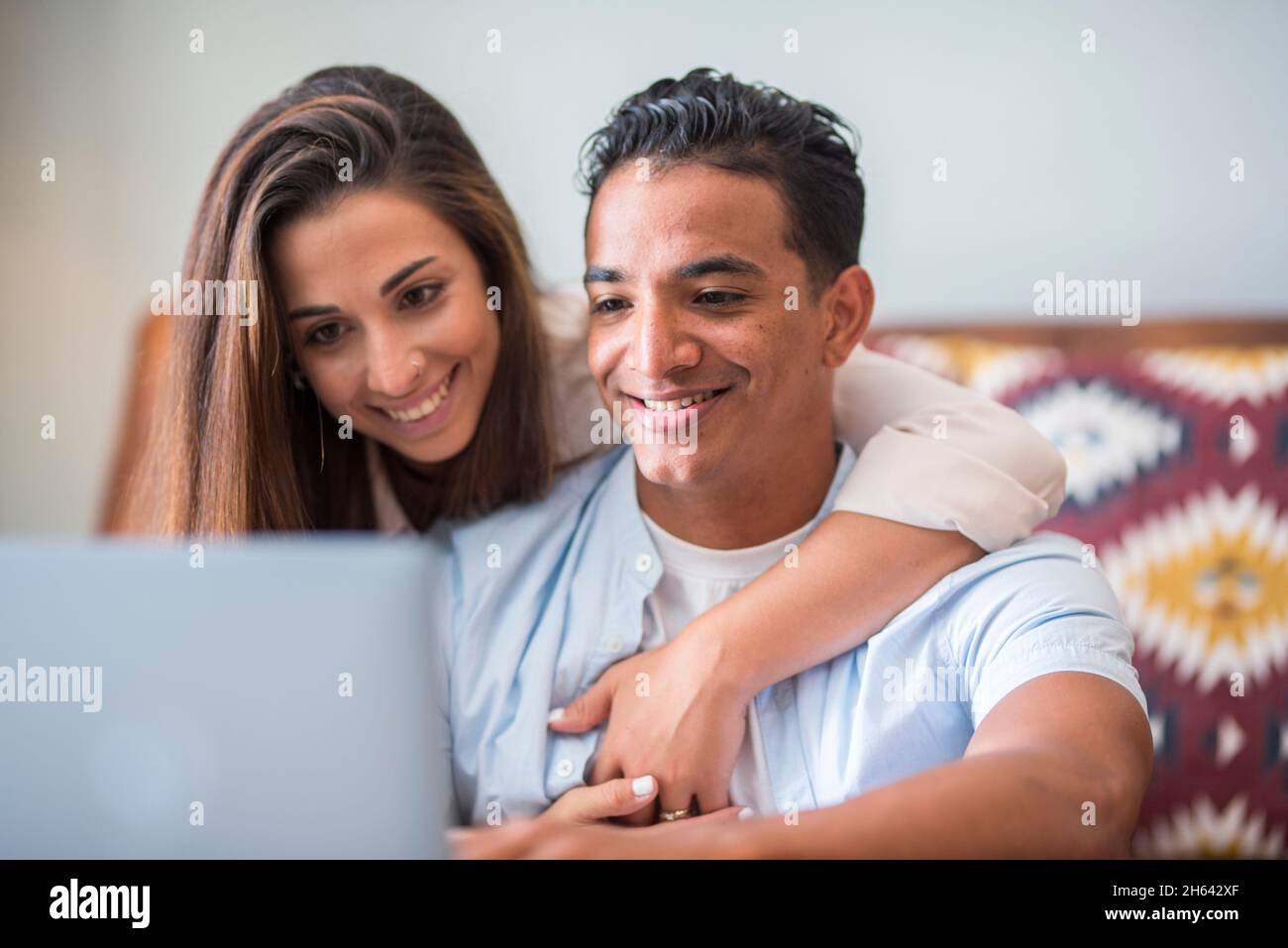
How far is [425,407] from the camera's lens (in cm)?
127

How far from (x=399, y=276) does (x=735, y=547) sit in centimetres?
47

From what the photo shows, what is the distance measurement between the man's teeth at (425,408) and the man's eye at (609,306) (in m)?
0.23

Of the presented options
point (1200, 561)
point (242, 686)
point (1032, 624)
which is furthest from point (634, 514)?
point (1200, 561)

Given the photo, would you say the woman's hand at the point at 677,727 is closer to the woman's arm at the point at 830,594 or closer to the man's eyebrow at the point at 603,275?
the woman's arm at the point at 830,594

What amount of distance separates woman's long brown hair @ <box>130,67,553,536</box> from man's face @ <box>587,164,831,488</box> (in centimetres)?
18

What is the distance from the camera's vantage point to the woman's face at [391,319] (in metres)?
1.18

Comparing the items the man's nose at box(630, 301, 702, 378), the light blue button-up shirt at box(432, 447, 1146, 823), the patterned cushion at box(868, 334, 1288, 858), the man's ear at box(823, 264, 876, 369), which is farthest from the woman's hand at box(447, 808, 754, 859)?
the patterned cushion at box(868, 334, 1288, 858)

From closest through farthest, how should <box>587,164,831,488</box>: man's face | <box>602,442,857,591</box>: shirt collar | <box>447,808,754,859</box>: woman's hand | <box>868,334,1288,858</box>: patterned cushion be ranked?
<box>447,808,754,859</box>: woman's hand → <box>587,164,831,488</box>: man's face → <box>602,442,857,591</box>: shirt collar → <box>868,334,1288,858</box>: patterned cushion

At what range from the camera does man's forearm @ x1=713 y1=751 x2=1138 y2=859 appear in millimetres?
805

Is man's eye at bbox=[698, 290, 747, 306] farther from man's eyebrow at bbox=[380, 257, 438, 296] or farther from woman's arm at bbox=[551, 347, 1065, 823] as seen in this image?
man's eyebrow at bbox=[380, 257, 438, 296]

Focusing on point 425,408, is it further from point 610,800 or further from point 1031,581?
point 1031,581

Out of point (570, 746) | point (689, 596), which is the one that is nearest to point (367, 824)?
point (570, 746)

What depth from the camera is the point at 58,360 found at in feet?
6.88
